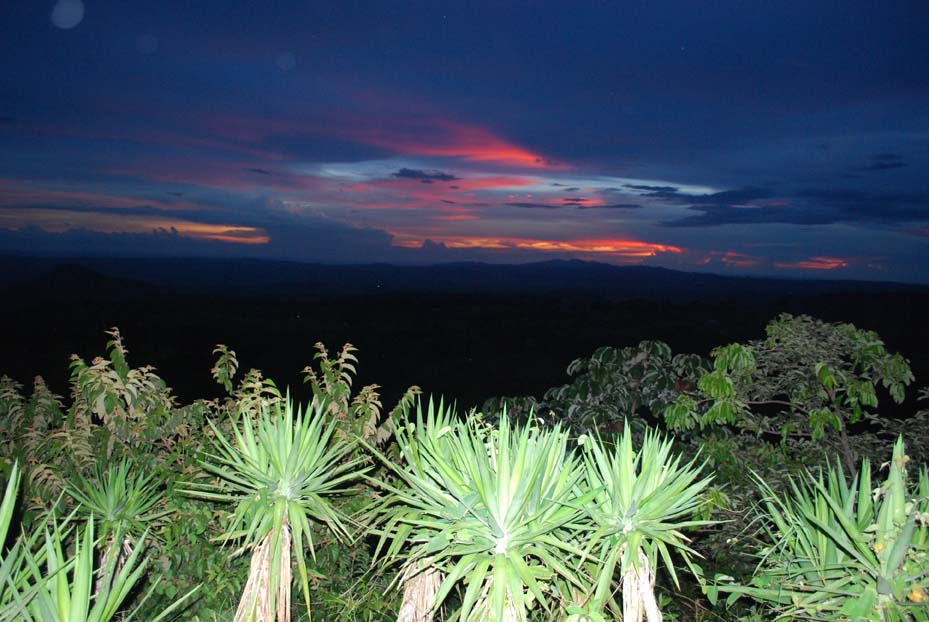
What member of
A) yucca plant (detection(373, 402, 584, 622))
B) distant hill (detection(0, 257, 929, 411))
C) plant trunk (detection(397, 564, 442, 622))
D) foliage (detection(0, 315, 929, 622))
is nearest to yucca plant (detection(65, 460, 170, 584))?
foliage (detection(0, 315, 929, 622))

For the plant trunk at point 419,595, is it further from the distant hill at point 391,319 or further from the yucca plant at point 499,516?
the distant hill at point 391,319

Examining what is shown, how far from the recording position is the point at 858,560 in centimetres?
243

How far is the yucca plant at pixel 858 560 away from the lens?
2.30 meters

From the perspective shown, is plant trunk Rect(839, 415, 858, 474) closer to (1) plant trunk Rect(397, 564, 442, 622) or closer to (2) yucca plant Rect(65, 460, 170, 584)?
(1) plant trunk Rect(397, 564, 442, 622)

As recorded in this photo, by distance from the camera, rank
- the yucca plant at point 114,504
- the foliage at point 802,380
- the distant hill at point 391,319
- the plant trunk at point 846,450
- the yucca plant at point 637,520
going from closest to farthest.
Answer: the yucca plant at point 637,520 → the yucca plant at point 114,504 → the foliage at point 802,380 → the plant trunk at point 846,450 → the distant hill at point 391,319

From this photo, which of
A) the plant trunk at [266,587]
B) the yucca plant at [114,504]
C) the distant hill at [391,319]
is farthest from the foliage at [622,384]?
the plant trunk at [266,587]

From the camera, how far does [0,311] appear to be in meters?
17.4

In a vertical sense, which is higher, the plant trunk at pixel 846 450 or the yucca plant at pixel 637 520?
the yucca plant at pixel 637 520

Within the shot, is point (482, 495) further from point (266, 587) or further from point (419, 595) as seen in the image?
point (266, 587)

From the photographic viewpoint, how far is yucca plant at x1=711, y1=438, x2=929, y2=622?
7.55 feet

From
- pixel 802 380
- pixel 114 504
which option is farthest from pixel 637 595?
pixel 802 380

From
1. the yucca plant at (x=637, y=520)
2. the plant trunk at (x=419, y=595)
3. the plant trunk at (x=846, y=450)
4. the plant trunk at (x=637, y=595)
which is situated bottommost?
the plant trunk at (x=846, y=450)

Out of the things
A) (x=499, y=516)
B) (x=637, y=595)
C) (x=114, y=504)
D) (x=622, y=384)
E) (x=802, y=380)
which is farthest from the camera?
(x=622, y=384)

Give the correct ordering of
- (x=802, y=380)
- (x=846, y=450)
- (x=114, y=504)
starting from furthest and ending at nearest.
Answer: (x=802, y=380)
(x=846, y=450)
(x=114, y=504)
